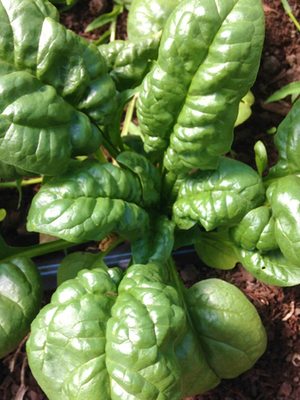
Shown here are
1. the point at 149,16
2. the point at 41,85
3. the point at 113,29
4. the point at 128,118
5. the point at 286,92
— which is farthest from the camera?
the point at 113,29

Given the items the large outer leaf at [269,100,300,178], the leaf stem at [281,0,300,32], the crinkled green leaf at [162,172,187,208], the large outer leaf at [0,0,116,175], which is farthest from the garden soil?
the large outer leaf at [0,0,116,175]

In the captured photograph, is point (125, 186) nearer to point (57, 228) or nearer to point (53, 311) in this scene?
point (57, 228)

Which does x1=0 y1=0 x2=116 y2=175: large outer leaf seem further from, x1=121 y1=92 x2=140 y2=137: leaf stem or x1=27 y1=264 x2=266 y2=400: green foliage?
x1=121 y1=92 x2=140 y2=137: leaf stem

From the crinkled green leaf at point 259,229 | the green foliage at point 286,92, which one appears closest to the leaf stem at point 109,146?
the crinkled green leaf at point 259,229

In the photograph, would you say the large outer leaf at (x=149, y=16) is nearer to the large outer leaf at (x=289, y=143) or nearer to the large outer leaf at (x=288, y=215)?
the large outer leaf at (x=289, y=143)

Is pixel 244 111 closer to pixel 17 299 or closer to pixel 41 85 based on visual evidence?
pixel 41 85

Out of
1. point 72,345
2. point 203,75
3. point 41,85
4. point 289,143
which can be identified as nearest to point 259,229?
point 289,143
